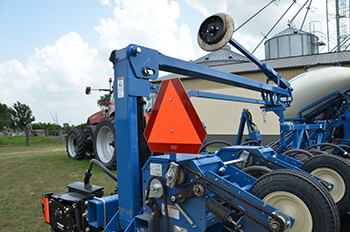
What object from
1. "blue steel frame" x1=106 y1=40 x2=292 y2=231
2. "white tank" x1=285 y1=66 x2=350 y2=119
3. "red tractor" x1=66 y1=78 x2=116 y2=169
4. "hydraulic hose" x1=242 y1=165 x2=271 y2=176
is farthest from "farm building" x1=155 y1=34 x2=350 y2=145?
"blue steel frame" x1=106 y1=40 x2=292 y2=231

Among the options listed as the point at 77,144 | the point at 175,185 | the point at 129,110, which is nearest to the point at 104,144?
the point at 77,144

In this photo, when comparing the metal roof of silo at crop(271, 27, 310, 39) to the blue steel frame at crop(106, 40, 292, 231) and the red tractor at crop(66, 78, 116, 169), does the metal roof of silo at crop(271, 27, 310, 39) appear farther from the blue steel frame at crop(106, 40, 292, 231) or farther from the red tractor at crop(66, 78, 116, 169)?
the blue steel frame at crop(106, 40, 292, 231)

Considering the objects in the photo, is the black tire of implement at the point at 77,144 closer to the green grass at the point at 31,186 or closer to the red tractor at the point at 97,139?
the red tractor at the point at 97,139

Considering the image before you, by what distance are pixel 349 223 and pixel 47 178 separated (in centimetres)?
602

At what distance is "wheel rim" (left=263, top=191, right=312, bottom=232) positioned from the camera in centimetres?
189

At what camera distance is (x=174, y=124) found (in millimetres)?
1878

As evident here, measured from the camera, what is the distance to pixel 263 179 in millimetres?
2100

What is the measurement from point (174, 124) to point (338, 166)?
2.27 meters

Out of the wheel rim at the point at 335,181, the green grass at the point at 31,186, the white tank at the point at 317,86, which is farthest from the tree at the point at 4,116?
the wheel rim at the point at 335,181

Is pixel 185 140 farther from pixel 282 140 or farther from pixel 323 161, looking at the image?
pixel 282 140

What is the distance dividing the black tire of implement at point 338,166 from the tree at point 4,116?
3690 centimetres

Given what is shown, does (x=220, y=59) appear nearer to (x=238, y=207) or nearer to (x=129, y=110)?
(x=129, y=110)

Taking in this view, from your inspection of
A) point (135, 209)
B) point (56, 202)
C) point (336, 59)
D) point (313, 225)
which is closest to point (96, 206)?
point (135, 209)

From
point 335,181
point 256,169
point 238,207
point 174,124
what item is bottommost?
point 335,181
